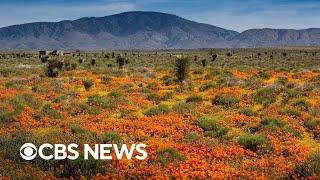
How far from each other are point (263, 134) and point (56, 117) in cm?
823

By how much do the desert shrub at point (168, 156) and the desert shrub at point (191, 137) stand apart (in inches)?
73.8

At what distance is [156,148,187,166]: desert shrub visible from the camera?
12193mm

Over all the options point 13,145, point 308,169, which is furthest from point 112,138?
point 308,169

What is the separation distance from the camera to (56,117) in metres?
19.2

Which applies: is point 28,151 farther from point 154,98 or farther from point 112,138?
point 154,98

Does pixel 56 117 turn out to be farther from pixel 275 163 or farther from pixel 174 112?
pixel 275 163

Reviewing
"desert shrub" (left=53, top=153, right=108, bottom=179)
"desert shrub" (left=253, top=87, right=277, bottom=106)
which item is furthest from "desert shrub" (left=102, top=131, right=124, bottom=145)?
"desert shrub" (left=253, top=87, right=277, bottom=106)

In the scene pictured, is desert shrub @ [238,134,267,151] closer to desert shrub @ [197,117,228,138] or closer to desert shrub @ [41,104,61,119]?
desert shrub @ [197,117,228,138]

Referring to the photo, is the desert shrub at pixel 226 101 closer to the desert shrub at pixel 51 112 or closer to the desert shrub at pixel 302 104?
the desert shrub at pixel 302 104

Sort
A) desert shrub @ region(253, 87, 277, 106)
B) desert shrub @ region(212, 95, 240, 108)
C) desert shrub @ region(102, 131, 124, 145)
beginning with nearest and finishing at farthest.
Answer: desert shrub @ region(102, 131, 124, 145) < desert shrub @ region(212, 95, 240, 108) < desert shrub @ region(253, 87, 277, 106)

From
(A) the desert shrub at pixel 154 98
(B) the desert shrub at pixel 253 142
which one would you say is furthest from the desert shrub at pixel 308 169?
(A) the desert shrub at pixel 154 98

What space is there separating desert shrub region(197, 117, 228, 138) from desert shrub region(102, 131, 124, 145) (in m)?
3.18

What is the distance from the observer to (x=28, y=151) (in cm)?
1249

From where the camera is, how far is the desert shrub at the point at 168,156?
1219cm
